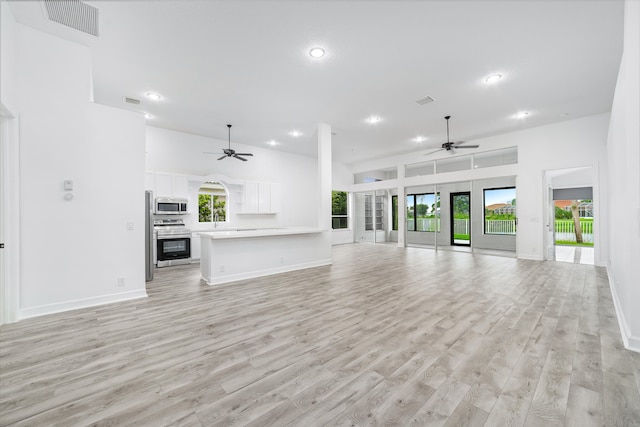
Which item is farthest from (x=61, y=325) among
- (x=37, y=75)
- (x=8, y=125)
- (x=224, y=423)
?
(x=37, y=75)

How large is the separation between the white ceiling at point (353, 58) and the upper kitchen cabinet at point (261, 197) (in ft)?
7.55

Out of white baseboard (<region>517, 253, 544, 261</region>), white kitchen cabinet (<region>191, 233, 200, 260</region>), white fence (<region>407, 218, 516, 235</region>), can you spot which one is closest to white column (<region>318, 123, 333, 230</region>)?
white kitchen cabinet (<region>191, 233, 200, 260</region>)

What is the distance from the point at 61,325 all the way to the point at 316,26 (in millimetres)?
4497

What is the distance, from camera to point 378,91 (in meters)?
4.76

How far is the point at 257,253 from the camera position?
517cm

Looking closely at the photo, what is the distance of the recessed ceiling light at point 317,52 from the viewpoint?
3.51m

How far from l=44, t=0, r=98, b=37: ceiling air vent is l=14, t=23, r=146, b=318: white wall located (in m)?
0.46

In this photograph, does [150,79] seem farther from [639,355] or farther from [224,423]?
[639,355]

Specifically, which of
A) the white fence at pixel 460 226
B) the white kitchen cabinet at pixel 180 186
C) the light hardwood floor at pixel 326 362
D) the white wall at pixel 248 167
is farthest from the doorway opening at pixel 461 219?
the white kitchen cabinet at pixel 180 186

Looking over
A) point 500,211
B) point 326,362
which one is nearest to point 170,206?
point 326,362

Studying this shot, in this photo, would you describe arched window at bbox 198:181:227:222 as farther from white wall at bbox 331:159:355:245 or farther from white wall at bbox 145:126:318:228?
white wall at bbox 331:159:355:245

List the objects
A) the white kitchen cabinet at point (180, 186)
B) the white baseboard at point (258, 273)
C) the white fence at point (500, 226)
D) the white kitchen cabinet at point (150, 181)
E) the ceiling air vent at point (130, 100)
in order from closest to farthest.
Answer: the white baseboard at point (258, 273) → the ceiling air vent at point (130, 100) → the white kitchen cabinet at point (150, 181) → the white kitchen cabinet at point (180, 186) → the white fence at point (500, 226)

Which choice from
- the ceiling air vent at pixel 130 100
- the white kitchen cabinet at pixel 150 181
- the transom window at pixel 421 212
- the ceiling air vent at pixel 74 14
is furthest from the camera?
the transom window at pixel 421 212

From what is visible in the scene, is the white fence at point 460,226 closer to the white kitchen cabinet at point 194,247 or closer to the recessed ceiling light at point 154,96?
the white kitchen cabinet at point 194,247
